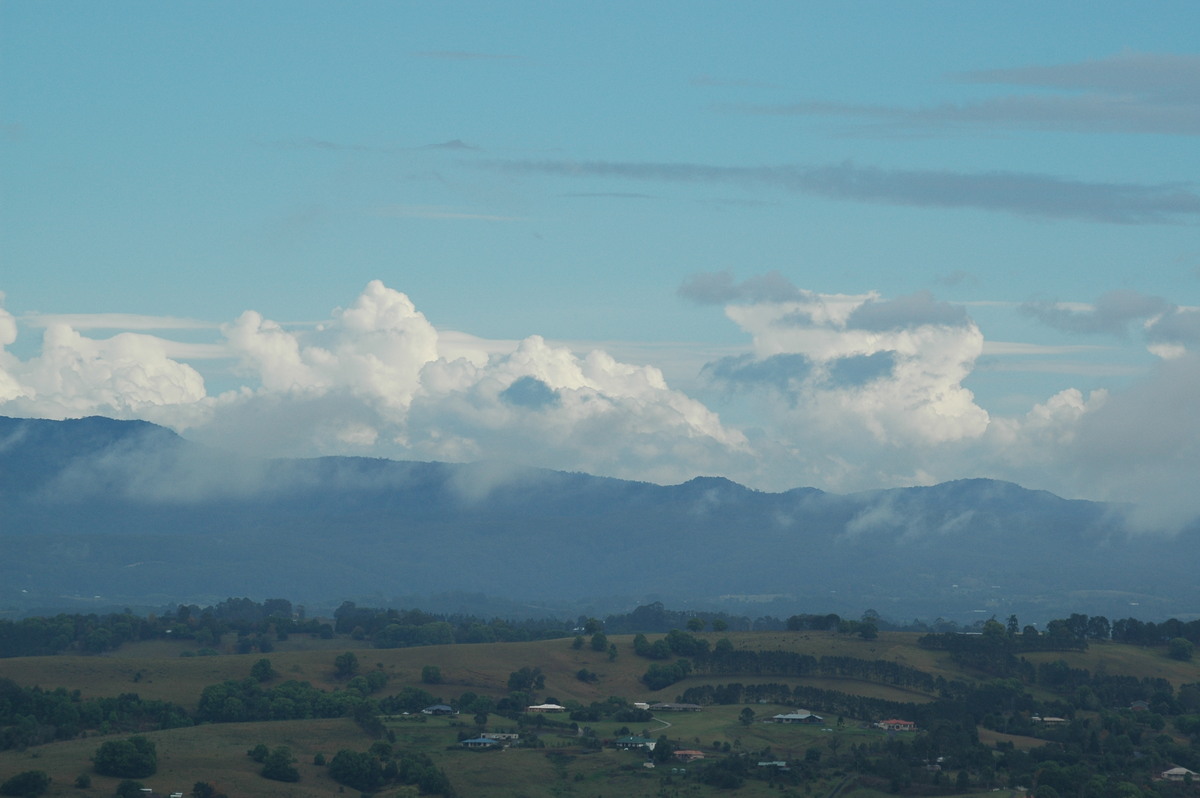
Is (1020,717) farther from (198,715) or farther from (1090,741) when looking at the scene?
(198,715)

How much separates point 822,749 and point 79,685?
83671 millimetres

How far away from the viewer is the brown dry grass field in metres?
131

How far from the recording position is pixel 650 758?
145375 mm

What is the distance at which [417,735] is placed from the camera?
6048 inches

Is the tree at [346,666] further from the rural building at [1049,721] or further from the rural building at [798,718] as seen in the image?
the rural building at [1049,721]

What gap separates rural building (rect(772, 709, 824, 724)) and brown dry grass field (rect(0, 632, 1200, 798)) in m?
1.72

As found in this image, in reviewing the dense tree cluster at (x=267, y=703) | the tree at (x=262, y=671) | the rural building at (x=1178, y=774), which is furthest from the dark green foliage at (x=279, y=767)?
the rural building at (x=1178, y=774)

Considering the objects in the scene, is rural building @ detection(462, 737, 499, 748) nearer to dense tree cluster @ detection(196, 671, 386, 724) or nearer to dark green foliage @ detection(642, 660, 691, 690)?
dense tree cluster @ detection(196, 671, 386, 724)

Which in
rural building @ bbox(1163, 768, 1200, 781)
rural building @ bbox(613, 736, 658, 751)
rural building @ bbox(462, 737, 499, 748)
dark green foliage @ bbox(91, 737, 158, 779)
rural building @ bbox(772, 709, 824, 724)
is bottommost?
dark green foliage @ bbox(91, 737, 158, 779)

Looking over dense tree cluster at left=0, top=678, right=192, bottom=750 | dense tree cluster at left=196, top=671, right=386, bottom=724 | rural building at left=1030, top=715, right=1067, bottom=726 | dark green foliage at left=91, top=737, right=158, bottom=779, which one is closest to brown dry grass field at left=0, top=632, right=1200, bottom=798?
dark green foliage at left=91, top=737, right=158, bottom=779

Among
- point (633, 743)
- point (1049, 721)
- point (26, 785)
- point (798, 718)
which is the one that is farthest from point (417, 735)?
point (1049, 721)

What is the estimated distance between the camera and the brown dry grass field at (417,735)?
131 m

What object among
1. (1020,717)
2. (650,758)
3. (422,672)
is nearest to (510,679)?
(422,672)

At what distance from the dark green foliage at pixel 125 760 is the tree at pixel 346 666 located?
203 feet
